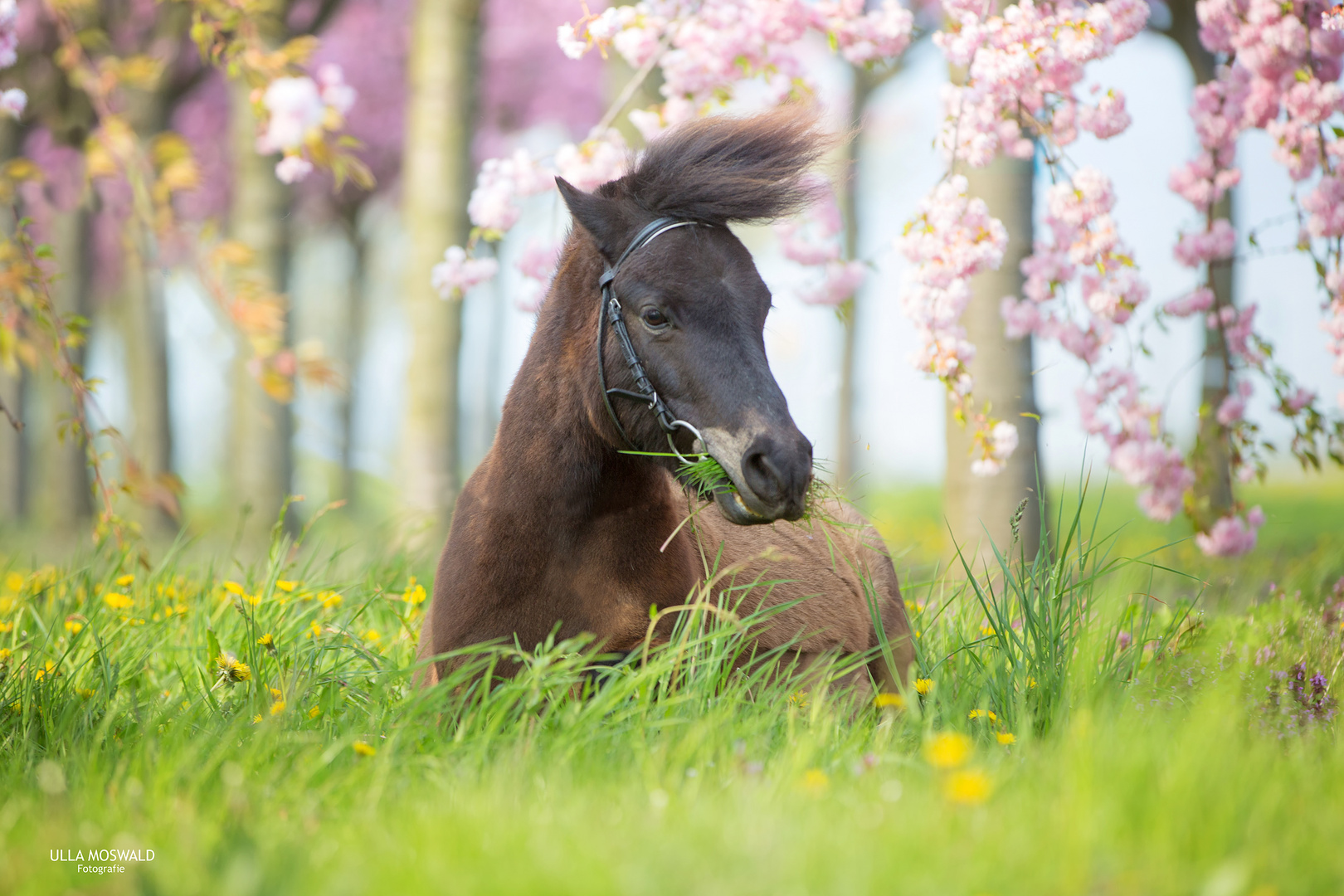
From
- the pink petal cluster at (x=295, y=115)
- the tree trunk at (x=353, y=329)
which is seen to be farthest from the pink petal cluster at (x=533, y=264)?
the tree trunk at (x=353, y=329)

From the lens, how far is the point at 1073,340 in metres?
5.11

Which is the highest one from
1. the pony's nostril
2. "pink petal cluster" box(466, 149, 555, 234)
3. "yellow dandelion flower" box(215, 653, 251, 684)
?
"pink petal cluster" box(466, 149, 555, 234)

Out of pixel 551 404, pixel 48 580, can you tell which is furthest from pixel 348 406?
pixel 551 404

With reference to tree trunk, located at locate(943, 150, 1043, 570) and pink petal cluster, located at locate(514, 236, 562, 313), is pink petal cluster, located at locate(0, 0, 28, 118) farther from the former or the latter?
tree trunk, located at locate(943, 150, 1043, 570)

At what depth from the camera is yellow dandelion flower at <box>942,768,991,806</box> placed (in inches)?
68.7

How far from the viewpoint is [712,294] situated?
2.96 meters

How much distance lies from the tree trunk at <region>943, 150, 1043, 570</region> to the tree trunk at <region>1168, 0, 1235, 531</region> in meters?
0.85

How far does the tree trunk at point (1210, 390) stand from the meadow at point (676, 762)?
1.37m

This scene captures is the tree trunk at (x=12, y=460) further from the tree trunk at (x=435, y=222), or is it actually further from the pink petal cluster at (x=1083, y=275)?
the pink petal cluster at (x=1083, y=275)

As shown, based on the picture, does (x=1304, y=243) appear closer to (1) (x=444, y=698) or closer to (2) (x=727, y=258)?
(2) (x=727, y=258)

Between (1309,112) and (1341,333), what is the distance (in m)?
1.00

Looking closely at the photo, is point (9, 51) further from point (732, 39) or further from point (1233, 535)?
point (1233, 535)

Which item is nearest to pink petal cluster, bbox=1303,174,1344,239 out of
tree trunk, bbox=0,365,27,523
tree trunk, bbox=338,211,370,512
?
tree trunk, bbox=0,365,27,523

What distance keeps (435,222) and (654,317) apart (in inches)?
206
